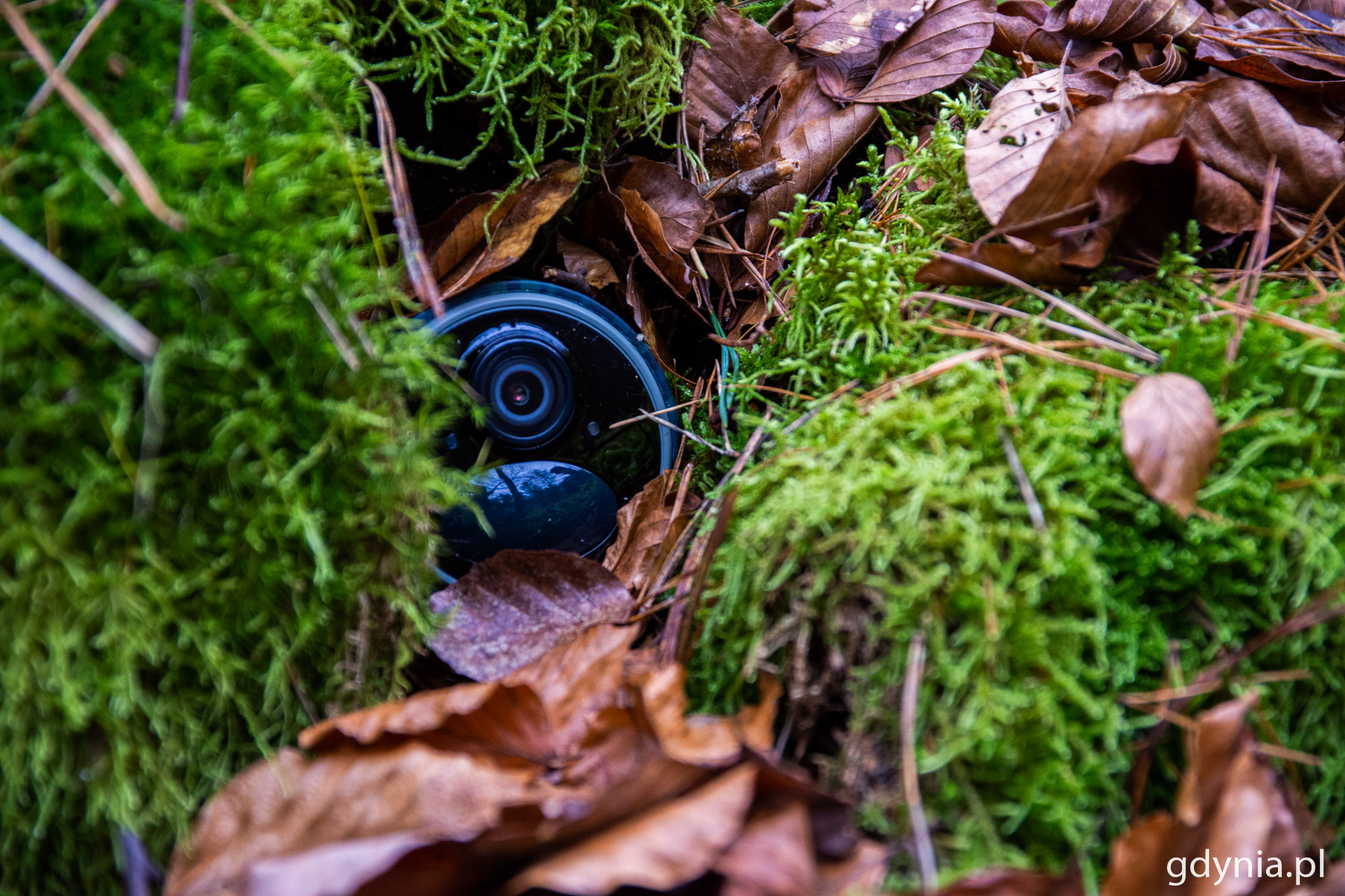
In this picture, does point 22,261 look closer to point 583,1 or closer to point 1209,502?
point 583,1

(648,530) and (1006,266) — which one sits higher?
(1006,266)

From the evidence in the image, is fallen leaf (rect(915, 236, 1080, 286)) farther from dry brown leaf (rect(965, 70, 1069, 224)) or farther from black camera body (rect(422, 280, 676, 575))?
black camera body (rect(422, 280, 676, 575))

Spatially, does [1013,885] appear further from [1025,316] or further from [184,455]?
[184,455]

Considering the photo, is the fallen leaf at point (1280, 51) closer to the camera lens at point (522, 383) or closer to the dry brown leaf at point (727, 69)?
the dry brown leaf at point (727, 69)

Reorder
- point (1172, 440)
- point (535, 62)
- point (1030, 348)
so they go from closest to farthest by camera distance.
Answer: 1. point (1172, 440)
2. point (1030, 348)
3. point (535, 62)

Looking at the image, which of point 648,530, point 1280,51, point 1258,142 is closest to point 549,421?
point 648,530

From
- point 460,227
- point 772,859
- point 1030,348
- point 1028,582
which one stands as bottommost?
point 772,859
